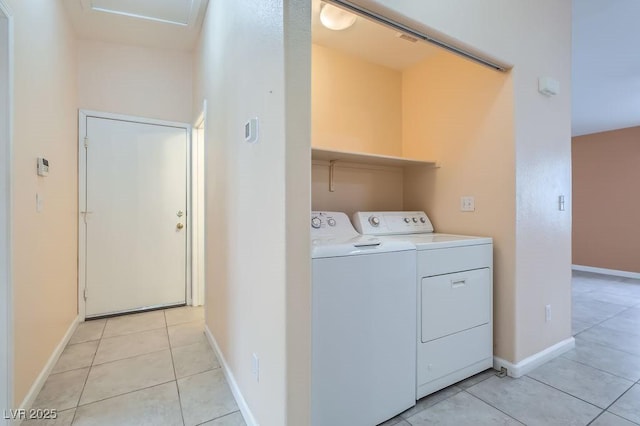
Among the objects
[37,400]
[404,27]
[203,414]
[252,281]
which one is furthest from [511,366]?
[37,400]

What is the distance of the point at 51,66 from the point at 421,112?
285 cm

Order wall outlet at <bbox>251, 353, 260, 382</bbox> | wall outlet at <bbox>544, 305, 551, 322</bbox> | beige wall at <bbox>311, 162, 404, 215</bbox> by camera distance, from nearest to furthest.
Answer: wall outlet at <bbox>251, 353, 260, 382</bbox>
wall outlet at <bbox>544, 305, 551, 322</bbox>
beige wall at <bbox>311, 162, 404, 215</bbox>

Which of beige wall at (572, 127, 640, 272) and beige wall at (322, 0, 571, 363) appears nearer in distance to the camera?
beige wall at (322, 0, 571, 363)

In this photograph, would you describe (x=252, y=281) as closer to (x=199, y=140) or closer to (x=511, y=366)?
(x=511, y=366)

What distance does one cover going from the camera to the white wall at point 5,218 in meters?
1.38

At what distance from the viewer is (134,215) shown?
3.09 meters

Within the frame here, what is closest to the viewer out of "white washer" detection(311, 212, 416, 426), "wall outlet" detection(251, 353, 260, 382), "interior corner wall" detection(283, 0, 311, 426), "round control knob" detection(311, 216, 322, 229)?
"interior corner wall" detection(283, 0, 311, 426)

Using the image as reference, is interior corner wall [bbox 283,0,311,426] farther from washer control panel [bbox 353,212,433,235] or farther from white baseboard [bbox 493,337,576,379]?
white baseboard [bbox 493,337,576,379]

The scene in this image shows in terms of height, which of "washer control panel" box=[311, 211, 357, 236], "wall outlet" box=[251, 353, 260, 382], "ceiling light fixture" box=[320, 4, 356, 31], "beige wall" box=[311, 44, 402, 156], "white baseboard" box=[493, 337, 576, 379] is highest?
"ceiling light fixture" box=[320, 4, 356, 31]

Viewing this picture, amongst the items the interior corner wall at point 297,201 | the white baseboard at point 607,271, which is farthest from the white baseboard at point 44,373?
the white baseboard at point 607,271

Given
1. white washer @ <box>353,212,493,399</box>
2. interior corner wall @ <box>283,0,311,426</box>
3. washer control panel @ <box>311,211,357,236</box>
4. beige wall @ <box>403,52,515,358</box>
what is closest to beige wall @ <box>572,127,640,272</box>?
beige wall @ <box>403,52,515,358</box>

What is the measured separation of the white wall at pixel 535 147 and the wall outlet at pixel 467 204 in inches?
11.3

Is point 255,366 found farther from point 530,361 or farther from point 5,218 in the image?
point 530,361

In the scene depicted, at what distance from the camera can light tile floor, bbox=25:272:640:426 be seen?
5.06 feet
